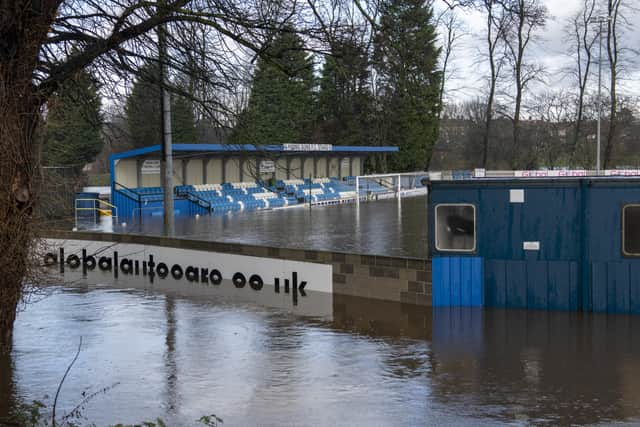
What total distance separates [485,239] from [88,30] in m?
8.85

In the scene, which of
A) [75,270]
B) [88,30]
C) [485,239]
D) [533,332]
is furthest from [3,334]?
[75,270]

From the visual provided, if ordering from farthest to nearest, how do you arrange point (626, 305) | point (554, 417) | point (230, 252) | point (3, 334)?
point (230, 252), point (626, 305), point (3, 334), point (554, 417)

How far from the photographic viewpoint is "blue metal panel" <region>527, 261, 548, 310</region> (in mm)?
15281

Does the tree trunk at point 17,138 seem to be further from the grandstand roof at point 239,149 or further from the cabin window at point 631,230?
the cabin window at point 631,230

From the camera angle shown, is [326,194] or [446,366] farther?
[326,194]

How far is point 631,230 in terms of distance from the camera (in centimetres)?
Result: 1489

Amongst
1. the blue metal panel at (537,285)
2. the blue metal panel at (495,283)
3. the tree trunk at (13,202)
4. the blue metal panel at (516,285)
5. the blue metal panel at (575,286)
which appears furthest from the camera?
the blue metal panel at (495,283)

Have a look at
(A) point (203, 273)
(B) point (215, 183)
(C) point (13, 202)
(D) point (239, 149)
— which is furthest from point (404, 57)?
(B) point (215, 183)

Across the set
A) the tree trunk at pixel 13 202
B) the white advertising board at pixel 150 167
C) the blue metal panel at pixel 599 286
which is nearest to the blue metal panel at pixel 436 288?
the blue metal panel at pixel 599 286

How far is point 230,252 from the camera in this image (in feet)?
64.5

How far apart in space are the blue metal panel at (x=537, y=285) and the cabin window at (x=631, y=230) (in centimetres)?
153

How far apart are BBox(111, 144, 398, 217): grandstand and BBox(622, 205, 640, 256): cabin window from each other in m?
14.8

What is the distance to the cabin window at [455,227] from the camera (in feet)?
52.3

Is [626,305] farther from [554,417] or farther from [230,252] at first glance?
[230,252]
